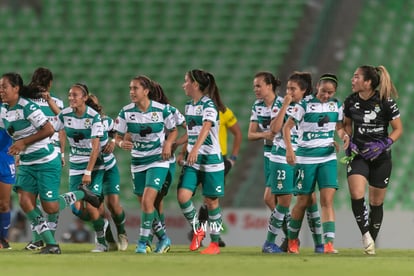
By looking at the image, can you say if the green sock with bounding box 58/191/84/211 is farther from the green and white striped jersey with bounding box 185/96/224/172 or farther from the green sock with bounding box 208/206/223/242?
the green sock with bounding box 208/206/223/242

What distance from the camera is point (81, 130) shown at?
43.0 feet

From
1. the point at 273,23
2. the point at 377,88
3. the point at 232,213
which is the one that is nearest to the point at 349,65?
the point at 273,23

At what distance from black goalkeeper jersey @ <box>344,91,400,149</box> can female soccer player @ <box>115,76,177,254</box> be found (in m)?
2.07

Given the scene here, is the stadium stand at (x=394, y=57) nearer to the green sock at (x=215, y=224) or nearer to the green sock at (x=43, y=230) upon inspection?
the green sock at (x=215, y=224)

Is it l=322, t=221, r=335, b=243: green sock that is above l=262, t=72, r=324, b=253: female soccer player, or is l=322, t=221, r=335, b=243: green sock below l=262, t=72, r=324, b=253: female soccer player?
below

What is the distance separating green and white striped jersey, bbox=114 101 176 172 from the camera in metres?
12.8

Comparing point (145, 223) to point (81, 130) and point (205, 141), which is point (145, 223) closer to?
point (205, 141)

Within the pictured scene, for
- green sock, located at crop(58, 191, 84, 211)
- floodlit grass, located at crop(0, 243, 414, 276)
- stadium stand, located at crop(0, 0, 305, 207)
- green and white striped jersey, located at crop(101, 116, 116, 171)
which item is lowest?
floodlit grass, located at crop(0, 243, 414, 276)

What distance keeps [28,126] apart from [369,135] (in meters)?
3.77

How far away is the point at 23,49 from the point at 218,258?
46.3 feet

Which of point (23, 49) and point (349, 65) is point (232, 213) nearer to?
point (349, 65)

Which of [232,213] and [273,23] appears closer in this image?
[232,213]

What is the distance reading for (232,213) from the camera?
714 inches

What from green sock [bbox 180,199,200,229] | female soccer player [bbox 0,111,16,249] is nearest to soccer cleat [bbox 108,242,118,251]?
green sock [bbox 180,199,200,229]
